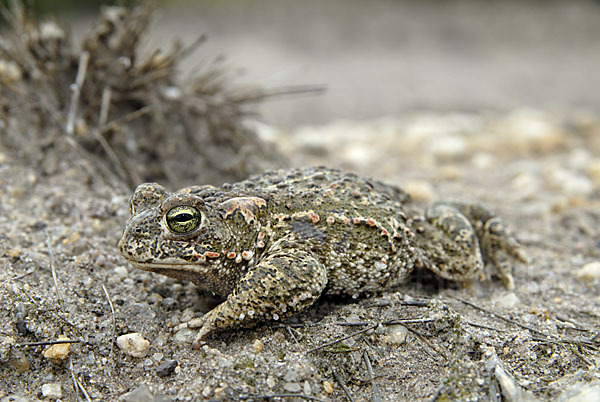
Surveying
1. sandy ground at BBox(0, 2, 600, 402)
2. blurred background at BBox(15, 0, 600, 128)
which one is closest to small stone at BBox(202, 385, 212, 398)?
sandy ground at BBox(0, 2, 600, 402)

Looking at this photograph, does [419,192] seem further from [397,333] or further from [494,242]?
[397,333]

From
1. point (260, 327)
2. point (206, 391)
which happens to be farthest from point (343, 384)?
point (206, 391)

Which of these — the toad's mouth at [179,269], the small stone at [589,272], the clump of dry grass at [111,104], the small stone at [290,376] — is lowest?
the small stone at [589,272]

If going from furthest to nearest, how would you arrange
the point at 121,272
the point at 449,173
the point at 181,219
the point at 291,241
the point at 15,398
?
1. the point at 449,173
2. the point at 121,272
3. the point at 291,241
4. the point at 181,219
5. the point at 15,398

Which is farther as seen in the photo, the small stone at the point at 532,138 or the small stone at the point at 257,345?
the small stone at the point at 532,138

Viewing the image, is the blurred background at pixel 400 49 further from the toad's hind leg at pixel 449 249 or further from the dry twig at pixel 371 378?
the dry twig at pixel 371 378

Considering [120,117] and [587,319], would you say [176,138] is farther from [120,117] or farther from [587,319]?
[587,319]

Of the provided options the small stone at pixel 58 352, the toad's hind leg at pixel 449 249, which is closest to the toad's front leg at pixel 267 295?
the small stone at pixel 58 352

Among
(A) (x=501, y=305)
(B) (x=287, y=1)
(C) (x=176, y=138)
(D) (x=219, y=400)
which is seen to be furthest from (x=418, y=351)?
(B) (x=287, y=1)
